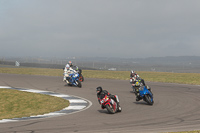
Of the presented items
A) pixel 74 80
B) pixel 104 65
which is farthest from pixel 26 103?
pixel 104 65

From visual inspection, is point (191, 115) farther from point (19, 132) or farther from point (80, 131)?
point (19, 132)

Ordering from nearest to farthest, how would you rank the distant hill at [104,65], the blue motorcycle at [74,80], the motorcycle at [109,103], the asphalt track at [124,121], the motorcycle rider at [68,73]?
the asphalt track at [124,121] < the motorcycle at [109,103] < the blue motorcycle at [74,80] < the motorcycle rider at [68,73] < the distant hill at [104,65]

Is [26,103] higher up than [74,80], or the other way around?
[74,80]

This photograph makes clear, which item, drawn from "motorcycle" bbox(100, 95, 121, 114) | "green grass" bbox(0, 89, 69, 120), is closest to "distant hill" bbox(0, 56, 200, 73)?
"green grass" bbox(0, 89, 69, 120)

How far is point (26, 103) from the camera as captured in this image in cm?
1672

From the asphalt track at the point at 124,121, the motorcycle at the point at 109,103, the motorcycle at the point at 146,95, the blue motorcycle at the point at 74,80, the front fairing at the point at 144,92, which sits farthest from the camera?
the blue motorcycle at the point at 74,80

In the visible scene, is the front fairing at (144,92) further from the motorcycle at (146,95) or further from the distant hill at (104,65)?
the distant hill at (104,65)

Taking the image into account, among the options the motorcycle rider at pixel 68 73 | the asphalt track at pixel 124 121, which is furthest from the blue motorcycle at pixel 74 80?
the asphalt track at pixel 124 121

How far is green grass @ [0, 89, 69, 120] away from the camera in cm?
1499

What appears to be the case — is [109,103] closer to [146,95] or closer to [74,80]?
[146,95]

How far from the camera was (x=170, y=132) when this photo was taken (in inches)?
344

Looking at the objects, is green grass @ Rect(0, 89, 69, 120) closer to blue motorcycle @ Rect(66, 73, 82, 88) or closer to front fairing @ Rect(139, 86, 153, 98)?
front fairing @ Rect(139, 86, 153, 98)

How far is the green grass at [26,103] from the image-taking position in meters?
15.0

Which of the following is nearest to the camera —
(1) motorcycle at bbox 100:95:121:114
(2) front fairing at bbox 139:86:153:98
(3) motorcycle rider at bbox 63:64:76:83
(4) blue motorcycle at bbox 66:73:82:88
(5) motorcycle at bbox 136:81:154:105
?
(1) motorcycle at bbox 100:95:121:114
